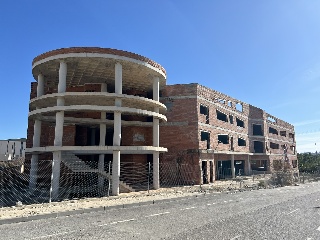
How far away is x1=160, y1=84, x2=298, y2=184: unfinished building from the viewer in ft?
108

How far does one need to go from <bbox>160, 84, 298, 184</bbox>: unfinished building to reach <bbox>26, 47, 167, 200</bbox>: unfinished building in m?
3.08

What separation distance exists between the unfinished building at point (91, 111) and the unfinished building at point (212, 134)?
10.1 feet

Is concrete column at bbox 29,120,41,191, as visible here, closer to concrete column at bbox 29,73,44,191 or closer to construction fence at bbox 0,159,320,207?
concrete column at bbox 29,73,44,191

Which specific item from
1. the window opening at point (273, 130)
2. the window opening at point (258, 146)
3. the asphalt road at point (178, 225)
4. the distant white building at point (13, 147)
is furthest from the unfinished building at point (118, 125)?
the distant white building at point (13, 147)

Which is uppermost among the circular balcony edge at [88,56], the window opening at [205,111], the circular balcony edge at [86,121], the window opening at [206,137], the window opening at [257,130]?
the circular balcony edge at [88,56]

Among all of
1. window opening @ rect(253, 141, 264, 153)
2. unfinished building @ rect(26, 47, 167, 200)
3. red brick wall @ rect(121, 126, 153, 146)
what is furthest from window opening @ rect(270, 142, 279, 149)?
red brick wall @ rect(121, 126, 153, 146)

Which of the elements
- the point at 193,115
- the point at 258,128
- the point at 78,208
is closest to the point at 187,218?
the point at 78,208

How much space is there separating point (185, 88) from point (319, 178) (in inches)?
1371

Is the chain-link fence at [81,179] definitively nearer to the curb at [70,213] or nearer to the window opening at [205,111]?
the curb at [70,213]

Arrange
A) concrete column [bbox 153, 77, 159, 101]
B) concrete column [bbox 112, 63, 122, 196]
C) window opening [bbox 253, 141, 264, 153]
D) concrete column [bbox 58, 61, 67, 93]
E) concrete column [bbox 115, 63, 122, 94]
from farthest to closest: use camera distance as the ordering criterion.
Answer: window opening [bbox 253, 141, 264, 153], concrete column [bbox 153, 77, 159, 101], concrete column [bbox 115, 63, 122, 94], concrete column [bbox 58, 61, 67, 93], concrete column [bbox 112, 63, 122, 196]

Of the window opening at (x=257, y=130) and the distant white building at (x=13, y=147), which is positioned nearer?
the distant white building at (x=13, y=147)

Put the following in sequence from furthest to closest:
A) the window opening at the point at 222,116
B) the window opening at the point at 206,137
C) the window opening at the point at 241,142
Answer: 1. the window opening at the point at 241,142
2. the window opening at the point at 222,116
3. the window opening at the point at 206,137

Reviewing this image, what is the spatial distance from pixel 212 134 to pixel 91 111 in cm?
1782

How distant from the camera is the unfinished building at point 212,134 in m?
32.9
